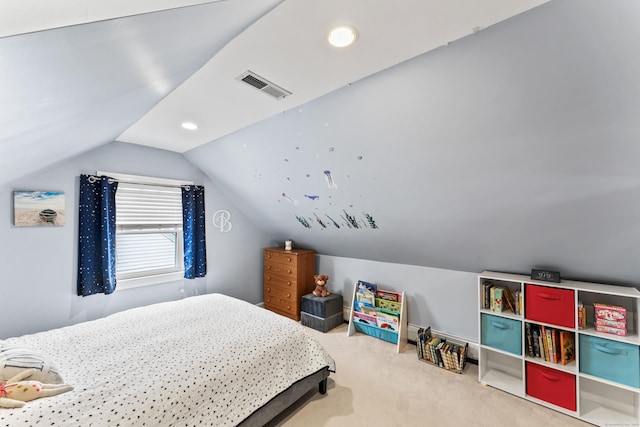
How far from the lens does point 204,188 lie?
367cm

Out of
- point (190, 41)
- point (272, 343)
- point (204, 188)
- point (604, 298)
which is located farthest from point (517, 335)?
point (204, 188)

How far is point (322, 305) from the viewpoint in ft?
11.6

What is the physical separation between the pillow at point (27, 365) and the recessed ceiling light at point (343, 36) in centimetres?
229

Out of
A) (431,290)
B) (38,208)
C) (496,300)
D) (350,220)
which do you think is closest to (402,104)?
(350,220)

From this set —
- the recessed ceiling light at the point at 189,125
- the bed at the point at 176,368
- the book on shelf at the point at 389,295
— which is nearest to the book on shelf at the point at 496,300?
the book on shelf at the point at 389,295

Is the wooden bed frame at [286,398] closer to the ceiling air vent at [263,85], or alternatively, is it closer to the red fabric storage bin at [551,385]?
the red fabric storage bin at [551,385]

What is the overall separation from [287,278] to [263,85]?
9.30 feet

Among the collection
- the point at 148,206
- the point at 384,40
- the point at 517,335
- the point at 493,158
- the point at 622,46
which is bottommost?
the point at 517,335

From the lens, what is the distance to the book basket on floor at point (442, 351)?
8.62 feet

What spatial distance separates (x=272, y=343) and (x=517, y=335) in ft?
6.81

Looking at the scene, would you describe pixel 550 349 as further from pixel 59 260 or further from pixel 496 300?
pixel 59 260

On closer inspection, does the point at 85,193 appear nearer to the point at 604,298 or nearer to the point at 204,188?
the point at 204,188

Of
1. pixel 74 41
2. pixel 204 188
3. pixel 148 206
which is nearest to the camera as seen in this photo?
pixel 74 41

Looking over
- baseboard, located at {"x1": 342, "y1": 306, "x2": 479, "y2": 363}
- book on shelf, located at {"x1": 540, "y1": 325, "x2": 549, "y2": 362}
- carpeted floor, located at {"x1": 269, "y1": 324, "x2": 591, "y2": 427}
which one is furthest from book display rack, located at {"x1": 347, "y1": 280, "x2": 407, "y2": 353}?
book on shelf, located at {"x1": 540, "y1": 325, "x2": 549, "y2": 362}
